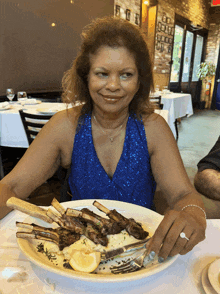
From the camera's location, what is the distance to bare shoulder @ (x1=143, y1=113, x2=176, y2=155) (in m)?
1.26

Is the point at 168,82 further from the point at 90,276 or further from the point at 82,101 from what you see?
the point at 90,276

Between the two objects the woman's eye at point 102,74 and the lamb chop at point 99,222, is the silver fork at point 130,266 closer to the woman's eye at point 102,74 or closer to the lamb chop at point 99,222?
the lamb chop at point 99,222

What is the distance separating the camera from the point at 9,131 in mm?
2539

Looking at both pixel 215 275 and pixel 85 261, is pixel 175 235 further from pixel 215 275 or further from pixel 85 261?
pixel 85 261

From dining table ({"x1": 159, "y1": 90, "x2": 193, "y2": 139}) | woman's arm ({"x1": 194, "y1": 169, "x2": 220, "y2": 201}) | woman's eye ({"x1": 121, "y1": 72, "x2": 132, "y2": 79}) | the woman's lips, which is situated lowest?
dining table ({"x1": 159, "y1": 90, "x2": 193, "y2": 139})

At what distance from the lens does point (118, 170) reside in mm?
1276

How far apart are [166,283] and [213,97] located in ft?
40.0

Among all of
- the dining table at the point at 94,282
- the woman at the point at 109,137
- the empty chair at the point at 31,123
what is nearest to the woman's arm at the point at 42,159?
the woman at the point at 109,137

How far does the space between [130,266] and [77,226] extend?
0.19 metres

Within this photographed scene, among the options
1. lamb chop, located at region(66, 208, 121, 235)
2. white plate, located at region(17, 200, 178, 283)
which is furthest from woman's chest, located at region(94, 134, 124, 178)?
lamb chop, located at region(66, 208, 121, 235)

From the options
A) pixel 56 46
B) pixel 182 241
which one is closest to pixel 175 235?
pixel 182 241

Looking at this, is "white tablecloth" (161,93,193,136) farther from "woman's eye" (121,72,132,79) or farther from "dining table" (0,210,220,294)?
"dining table" (0,210,220,294)

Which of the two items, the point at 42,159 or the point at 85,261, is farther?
the point at 42,159

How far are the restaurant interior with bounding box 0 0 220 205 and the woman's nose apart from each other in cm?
33
